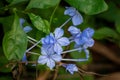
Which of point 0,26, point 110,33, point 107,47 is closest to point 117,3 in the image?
point 110,33

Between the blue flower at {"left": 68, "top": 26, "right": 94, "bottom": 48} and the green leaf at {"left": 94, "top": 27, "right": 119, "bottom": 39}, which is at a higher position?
the blue flower at {"left": 68, "top": 26, "right": 94, "bottom": 48}

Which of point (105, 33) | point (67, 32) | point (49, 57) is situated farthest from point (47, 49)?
point (105, 33)

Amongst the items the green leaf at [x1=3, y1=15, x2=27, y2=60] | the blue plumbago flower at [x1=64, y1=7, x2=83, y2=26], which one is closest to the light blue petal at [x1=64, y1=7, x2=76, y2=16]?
the blue plumbago flower at [x1=64, y1=7, x2=83, y2=26]

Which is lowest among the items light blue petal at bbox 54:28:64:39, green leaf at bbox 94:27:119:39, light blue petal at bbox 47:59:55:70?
green leaf at bbox 94:27:119:39

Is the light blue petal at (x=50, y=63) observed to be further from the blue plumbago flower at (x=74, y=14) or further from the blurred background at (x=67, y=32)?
the blue plumbago flower at (x=74, y=14)

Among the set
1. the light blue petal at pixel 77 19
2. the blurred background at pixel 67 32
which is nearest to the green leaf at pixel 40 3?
the blurred background at pixel 67 32

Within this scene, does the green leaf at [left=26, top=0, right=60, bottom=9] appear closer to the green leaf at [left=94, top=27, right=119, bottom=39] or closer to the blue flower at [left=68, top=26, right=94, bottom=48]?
the blue flower at [left=68, top=26, right=94, bottom=48]
